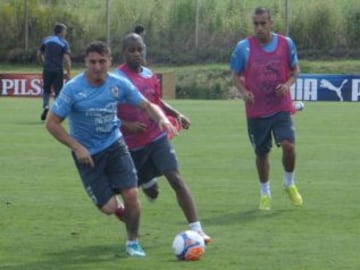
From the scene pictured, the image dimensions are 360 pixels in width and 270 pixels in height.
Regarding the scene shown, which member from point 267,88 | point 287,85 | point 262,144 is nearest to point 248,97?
point 267,88

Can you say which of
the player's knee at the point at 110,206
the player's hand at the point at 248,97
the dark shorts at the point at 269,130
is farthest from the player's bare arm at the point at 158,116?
the dark shorts at the point at 269,130

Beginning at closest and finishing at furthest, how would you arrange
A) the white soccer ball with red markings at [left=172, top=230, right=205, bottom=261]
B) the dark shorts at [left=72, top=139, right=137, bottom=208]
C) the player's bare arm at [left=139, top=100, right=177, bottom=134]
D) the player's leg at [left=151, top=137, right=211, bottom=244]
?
the player's bare arm at [left=139, top=100, right=177, bottom=134]
the white soccer ball with red markings at [left=172, top=230, right=205, bottom=261]
the dark shorts at [left=72, top=139, right=137, bottom=208]
the player's leg at [left=151, top=137, right=211, bottom=244]

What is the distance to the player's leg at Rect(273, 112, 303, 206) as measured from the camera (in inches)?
517

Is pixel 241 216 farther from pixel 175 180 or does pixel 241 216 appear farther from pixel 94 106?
pixel 94 106

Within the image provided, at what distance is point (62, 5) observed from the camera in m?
52.8

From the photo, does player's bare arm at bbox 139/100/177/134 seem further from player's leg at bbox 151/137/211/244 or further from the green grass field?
the green grass field

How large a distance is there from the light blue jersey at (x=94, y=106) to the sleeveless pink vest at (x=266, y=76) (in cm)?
325

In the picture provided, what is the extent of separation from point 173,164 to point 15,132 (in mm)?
12370

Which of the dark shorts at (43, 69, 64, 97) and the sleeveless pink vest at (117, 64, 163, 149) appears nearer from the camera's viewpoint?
the sleeveless pink vest at (117, 64, 163, 149)

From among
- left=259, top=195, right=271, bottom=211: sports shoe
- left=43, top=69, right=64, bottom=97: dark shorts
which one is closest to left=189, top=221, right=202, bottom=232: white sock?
left=259, top=195, right=271, bottom=211: sports shoe

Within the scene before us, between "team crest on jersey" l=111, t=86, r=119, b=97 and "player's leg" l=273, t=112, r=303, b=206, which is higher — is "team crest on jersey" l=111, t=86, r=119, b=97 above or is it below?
above

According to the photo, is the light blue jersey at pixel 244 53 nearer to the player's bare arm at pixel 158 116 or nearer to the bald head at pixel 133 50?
the bald head at pixel 133 50

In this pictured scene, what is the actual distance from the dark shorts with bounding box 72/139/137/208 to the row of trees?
38446 millimetres

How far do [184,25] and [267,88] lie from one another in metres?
37.7
